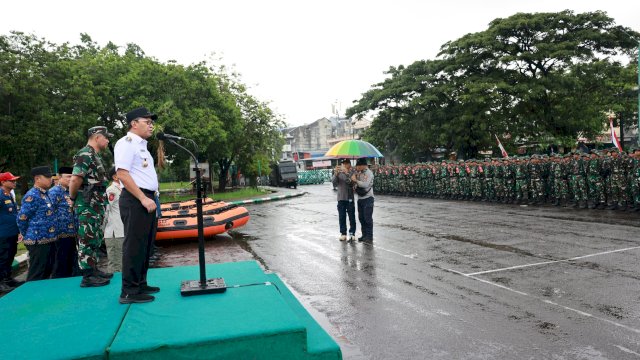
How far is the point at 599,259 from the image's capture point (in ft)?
25.6

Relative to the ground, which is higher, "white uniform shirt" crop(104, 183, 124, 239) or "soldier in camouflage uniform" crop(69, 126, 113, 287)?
"soldier in camouflage uniform" crop(69, 126, 113, 287)

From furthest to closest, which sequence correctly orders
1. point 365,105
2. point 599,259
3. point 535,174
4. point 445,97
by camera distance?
point 365,105, point 445,97, point 535,174, point 599,259

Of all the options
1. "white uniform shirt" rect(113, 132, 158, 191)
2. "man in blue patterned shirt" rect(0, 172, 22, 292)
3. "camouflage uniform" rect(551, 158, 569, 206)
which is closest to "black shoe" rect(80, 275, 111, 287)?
"white uniform shirt" rect(113, 132, 158, 191)

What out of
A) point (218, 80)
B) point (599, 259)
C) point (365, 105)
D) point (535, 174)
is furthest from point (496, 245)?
point (218, 80)

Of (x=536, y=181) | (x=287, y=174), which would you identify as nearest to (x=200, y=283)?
(x=536, y=181)

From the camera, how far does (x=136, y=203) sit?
4195 mm

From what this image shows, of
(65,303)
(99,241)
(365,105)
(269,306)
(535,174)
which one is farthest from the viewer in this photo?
(365,105)

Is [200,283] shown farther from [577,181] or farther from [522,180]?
[522,180]

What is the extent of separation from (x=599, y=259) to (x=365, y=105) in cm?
2959

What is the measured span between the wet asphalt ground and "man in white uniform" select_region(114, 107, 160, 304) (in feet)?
6.41

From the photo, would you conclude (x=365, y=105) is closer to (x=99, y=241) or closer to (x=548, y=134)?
(x=548, y=134)

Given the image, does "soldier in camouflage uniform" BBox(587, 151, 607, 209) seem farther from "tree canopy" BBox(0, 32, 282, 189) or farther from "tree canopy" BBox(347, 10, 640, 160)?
"tree canopy" BBox(0, 32, 282, 189)

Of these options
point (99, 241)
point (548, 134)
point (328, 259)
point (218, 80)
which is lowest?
point (328, 259)

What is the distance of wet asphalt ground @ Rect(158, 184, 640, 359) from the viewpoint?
4.49 meters
